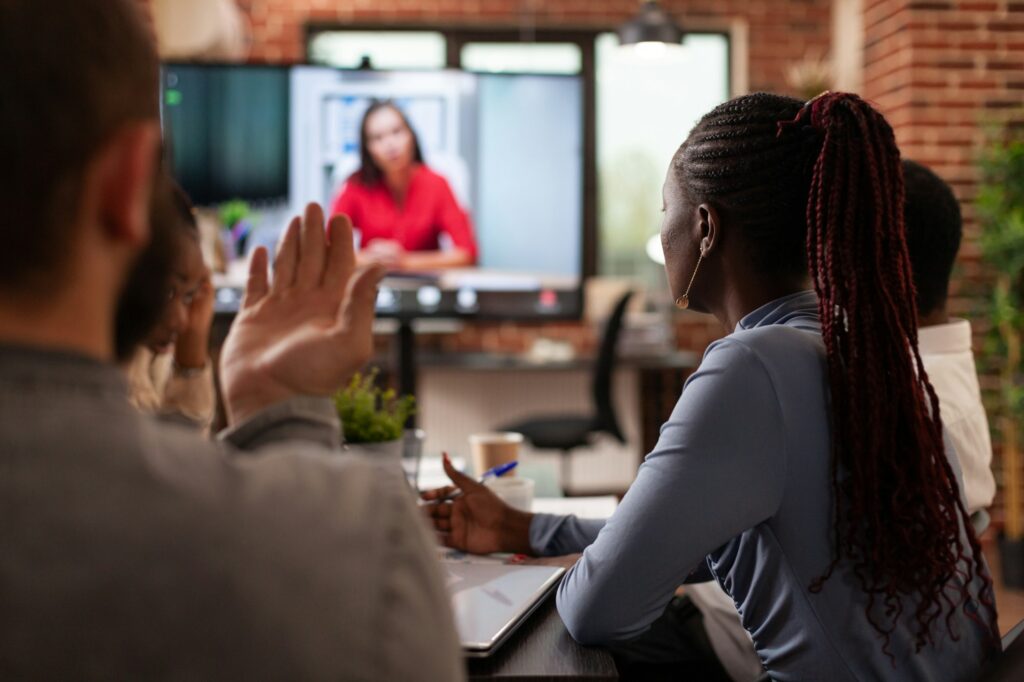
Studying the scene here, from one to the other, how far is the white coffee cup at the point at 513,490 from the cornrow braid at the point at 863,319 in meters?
0.51

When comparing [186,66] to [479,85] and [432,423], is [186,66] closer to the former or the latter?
[479,85]

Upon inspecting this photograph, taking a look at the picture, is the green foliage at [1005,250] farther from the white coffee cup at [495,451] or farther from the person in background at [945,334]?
the white coffee cup at [495,451]

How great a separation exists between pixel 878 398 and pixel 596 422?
141 inches

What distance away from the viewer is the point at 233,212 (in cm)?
359

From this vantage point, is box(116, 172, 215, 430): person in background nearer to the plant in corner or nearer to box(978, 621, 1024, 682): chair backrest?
box(978, 621, 1024, 682): chair backrest

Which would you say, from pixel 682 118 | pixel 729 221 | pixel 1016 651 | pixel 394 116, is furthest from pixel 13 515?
pixel 682 118

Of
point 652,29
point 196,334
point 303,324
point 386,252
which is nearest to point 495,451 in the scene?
point 196,334

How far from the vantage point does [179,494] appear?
434mm

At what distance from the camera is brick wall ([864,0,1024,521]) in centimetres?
412

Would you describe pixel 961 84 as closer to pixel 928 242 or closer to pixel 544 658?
pixel 928 242

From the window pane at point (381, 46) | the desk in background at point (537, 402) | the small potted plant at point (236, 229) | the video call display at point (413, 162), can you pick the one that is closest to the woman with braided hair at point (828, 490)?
the video call display at point (413, 162)

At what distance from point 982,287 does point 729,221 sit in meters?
3.33

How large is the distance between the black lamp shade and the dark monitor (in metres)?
1.83

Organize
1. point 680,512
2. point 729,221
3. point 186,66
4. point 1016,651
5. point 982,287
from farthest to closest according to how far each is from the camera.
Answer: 1. point 982,287
2. point 186,66
3. point 729,221
4. point 680,512
5. point 1016,651
